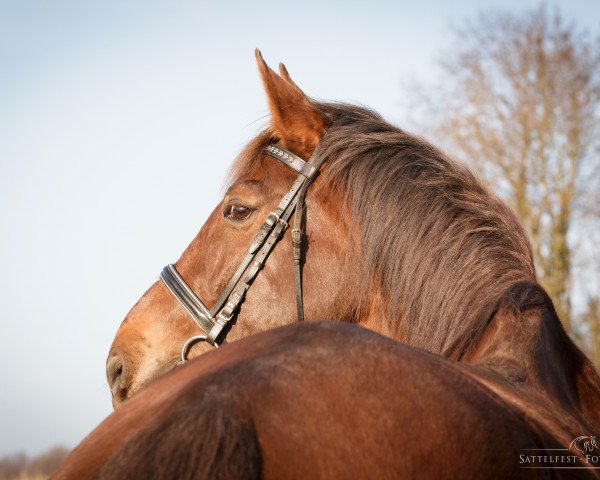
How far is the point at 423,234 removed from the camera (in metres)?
3.20

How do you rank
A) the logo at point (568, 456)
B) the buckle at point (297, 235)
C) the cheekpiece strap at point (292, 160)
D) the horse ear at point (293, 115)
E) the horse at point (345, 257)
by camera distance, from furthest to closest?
1. the horse ear at point (293, 115)
2. the cheekpiece strap at point (292, 160)
3. the buckle at point (297, 235)
4. the horse at point (345, 257)
5. the logo at point (568, 456)

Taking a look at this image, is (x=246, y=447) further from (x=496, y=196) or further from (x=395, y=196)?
(x=496, y=196)

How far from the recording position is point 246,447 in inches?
59.1

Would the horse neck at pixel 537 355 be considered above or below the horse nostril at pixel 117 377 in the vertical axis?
below

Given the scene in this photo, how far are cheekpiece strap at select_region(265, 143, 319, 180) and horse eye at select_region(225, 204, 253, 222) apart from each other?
0.31m

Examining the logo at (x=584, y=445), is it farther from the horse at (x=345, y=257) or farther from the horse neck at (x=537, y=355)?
the horse at (x=345, y=257)

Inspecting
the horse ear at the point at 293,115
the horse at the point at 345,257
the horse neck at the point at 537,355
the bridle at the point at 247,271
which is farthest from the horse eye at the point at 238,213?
the horse neck at the point at 537,355

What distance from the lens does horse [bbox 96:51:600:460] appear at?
292cm

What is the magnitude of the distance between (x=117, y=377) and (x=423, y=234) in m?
1.71

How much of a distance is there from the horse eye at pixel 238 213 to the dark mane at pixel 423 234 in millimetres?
410

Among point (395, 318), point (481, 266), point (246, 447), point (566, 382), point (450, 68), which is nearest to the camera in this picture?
point (246, 447)

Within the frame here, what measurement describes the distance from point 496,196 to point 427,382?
186 cm

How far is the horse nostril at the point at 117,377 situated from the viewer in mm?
3549

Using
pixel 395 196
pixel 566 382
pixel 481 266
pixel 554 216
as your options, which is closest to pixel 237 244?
pixel 395 196
